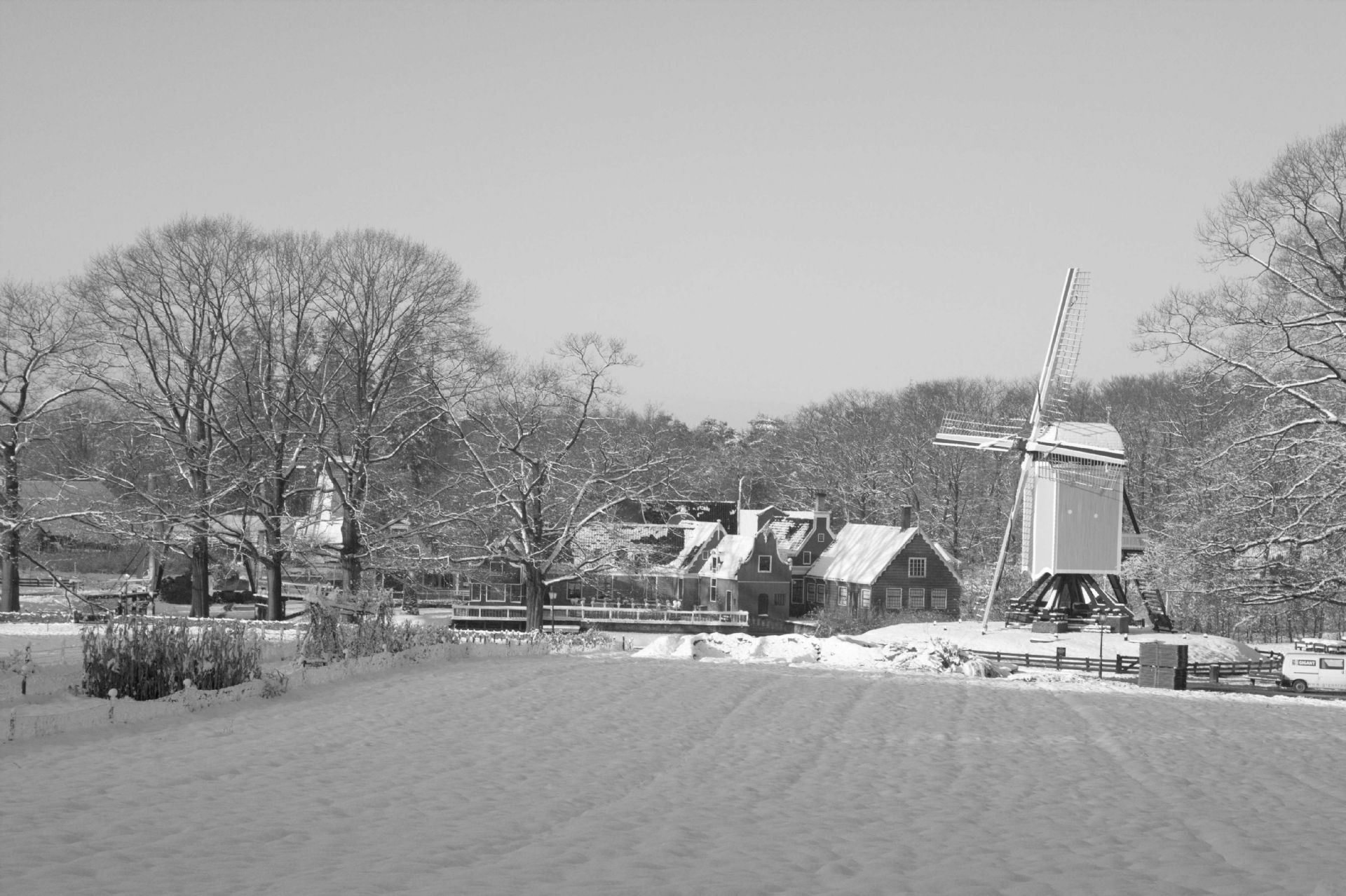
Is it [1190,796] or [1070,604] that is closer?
[1190,796]

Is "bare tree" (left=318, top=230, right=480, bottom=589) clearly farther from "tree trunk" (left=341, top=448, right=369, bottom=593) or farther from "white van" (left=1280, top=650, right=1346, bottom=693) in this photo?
"white van" (left=1280, top=650, right=1346, bottom=693)

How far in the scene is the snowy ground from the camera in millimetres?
9016

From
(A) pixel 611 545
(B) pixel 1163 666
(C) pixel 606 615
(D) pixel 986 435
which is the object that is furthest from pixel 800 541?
(B) pixel 1163 666

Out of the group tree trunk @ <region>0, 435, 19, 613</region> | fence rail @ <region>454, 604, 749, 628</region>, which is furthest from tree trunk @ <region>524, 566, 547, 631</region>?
tree trunk @ <region>0, 435, 19, 613</region>

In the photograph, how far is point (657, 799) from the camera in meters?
12.1

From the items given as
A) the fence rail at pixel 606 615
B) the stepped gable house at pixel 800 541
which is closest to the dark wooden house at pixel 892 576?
the stepped gable house at pixel 800 541

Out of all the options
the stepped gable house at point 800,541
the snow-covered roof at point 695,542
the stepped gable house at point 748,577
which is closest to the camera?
the stepped gable house at point 748,577

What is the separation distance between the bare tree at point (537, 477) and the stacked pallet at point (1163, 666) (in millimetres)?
16436

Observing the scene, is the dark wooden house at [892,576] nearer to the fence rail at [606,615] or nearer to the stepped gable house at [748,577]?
the stepped gable house at [748,577]

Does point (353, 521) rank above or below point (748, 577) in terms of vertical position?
above

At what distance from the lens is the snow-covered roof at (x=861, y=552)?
2424 inches

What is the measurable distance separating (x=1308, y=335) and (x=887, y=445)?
49.8 meters

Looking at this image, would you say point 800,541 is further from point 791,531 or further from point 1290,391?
point 1290,391

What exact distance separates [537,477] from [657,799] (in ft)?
91.8
